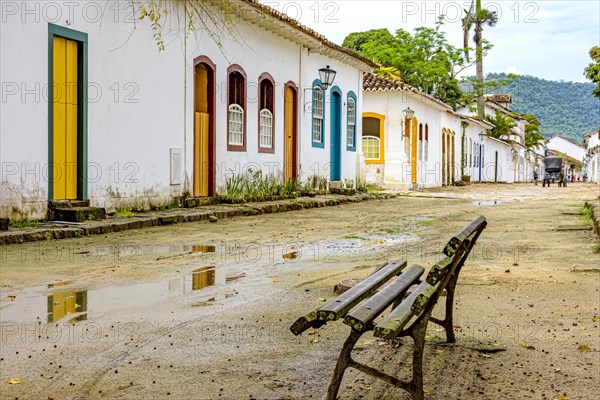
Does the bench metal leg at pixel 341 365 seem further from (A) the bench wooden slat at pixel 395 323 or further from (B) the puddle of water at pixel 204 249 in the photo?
(B) the puddle of water at pixel 204 249

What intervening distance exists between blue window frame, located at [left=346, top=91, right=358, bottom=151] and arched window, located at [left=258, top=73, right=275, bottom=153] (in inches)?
242

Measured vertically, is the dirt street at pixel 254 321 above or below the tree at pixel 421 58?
below

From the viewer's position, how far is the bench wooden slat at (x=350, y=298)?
3.06m

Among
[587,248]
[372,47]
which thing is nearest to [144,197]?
[587,248]

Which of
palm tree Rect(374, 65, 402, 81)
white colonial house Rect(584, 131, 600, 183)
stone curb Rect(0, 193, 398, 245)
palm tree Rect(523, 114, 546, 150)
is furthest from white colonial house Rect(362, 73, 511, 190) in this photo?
white colonial house Rect(584, 131, 600, 183)

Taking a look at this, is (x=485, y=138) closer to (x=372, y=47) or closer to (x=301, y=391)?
(x=372, y=47)

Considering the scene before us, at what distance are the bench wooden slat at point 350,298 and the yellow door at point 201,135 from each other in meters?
11.8

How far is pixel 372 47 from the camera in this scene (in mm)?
42875

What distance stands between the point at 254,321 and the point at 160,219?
7417 millimetres

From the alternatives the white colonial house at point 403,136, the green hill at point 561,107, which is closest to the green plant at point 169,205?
the white colonial house at point 403,136

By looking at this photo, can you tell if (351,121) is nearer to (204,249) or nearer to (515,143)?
(204,249)

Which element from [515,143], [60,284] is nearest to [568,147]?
[515,143]

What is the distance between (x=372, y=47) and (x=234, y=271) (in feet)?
121

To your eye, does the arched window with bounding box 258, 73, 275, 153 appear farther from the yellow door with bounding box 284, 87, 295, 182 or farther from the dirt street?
the dirt street
